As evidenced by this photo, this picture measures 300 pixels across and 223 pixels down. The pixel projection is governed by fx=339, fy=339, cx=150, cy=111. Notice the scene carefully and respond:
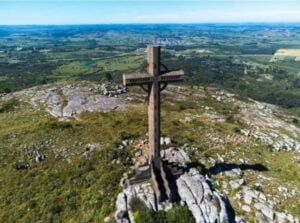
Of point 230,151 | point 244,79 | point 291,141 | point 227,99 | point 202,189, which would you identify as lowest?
point 244,79

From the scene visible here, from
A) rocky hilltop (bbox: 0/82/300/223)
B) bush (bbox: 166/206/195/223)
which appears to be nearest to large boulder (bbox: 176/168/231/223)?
rocky hilltop (bbox: 0/82/300/223)

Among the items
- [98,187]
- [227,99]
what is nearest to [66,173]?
[98,187]

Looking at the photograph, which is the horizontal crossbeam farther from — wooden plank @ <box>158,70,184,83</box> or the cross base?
the cross base

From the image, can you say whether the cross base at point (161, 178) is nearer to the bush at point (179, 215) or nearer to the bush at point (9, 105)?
the bush at point (179, 215)

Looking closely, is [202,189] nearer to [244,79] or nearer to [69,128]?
[69,128]

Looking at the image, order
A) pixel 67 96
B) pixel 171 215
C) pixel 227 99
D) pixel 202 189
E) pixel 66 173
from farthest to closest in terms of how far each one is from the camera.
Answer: pixel 227 99 < pixel 67 96 < pixel 66 173 < pixel 202 189 < pixel 171 215

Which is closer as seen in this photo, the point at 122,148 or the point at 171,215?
the point at 171,215
